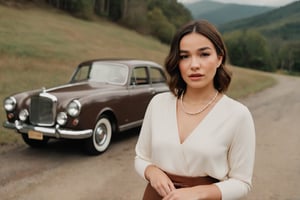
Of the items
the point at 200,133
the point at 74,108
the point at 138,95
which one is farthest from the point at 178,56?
the point at 138,95

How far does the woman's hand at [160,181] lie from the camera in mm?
1427

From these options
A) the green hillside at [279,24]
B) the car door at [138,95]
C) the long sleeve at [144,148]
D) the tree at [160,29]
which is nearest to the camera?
the long sleeve at [144,148]

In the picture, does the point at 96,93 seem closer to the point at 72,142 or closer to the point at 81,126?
the point at 81,126

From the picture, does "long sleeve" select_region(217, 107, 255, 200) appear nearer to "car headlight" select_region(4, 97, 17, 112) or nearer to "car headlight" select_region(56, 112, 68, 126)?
"car headlight" select_region(56, 112, 68, 126)

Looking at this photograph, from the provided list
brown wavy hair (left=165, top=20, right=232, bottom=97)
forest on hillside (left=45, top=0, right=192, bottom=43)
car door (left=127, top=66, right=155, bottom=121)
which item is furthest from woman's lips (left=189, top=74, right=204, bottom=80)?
forest on hillside (left=45, top=0, right=192, bottom=43)

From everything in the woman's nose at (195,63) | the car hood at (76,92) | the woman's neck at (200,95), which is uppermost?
the woman's nose at (195,63)

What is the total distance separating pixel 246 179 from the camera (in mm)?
1423

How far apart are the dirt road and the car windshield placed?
1.25m

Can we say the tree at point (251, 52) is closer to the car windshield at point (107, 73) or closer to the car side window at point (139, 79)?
the car side window at point (139, 79)

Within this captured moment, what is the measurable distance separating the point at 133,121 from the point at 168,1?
70948 mm

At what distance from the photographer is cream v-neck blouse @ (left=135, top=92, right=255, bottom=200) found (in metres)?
1.40

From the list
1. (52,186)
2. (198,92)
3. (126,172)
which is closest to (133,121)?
(126,172)

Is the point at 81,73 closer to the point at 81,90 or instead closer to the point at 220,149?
the point at 81,90

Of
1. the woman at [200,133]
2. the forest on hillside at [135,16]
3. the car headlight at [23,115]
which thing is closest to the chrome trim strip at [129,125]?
the car headlight at [23,115]
